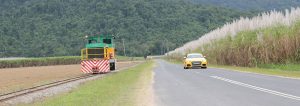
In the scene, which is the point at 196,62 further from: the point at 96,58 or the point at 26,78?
the point at 26,78

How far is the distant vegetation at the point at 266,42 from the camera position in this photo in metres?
35.2

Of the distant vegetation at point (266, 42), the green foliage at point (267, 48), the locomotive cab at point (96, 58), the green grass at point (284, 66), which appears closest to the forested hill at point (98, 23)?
the locomotive cab at point (96, 58)

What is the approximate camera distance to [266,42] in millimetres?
38094

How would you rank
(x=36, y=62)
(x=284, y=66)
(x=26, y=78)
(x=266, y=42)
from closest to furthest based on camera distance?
1. (x=284, y=66)
2. (x=266, y=42)
3. (x=26, y=78)
4. (x=36, y=62)

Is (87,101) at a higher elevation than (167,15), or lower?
lower

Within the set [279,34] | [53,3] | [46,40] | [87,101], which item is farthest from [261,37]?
[53,3]

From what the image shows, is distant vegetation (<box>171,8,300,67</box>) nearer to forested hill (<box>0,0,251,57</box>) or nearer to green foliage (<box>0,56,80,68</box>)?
green foliage (<box>0,56,80,68</box>)

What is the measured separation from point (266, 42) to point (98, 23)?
131762 millimetres

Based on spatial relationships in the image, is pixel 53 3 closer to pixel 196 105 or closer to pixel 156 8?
pixel 156 8

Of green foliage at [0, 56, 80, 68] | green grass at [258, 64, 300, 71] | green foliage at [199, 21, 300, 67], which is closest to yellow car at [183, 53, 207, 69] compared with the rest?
green foliage at [199, 21, 300, 67]

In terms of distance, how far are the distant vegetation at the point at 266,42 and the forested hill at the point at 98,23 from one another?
347 feet

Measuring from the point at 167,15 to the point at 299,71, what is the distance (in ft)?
510

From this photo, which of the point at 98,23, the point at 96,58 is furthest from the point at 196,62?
the point at 98,23

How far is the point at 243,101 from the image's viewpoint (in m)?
15.5
